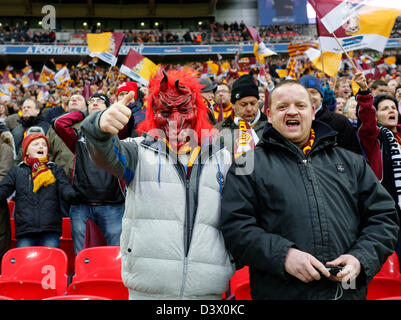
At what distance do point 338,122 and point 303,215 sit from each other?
1.70 metres

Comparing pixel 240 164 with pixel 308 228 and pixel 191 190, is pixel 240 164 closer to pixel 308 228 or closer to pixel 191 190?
pixel 191 190

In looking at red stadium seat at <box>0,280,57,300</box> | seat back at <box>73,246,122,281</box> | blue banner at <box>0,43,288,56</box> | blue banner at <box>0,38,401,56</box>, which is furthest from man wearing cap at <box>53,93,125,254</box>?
blue banner at <box>0,43,288,56</box>

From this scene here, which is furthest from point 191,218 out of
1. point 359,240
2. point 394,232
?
point 394,232

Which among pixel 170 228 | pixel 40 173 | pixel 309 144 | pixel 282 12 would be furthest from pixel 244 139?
pixel 282 12

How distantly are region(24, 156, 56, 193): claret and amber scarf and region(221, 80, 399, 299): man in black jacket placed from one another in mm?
2228

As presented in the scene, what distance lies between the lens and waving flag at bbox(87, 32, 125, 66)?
5.31 meters

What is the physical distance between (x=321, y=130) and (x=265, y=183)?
0.39m

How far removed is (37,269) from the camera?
9.32 ft

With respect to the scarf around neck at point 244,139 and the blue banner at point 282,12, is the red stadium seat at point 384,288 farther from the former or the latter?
the blue banner at point 282,12

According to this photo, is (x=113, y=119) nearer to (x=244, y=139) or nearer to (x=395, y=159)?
(x=244, y=139)

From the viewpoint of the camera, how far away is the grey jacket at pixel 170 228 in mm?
1608

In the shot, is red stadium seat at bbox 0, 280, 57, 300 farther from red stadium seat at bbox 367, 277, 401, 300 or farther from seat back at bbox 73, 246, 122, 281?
red stadium seat at bbox 367, 277, 401, 300

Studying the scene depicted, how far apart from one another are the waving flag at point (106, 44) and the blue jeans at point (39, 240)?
2.82 meters

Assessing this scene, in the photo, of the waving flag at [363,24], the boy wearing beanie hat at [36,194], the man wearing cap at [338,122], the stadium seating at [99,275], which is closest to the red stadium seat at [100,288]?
the stadium seating at [99,275]
